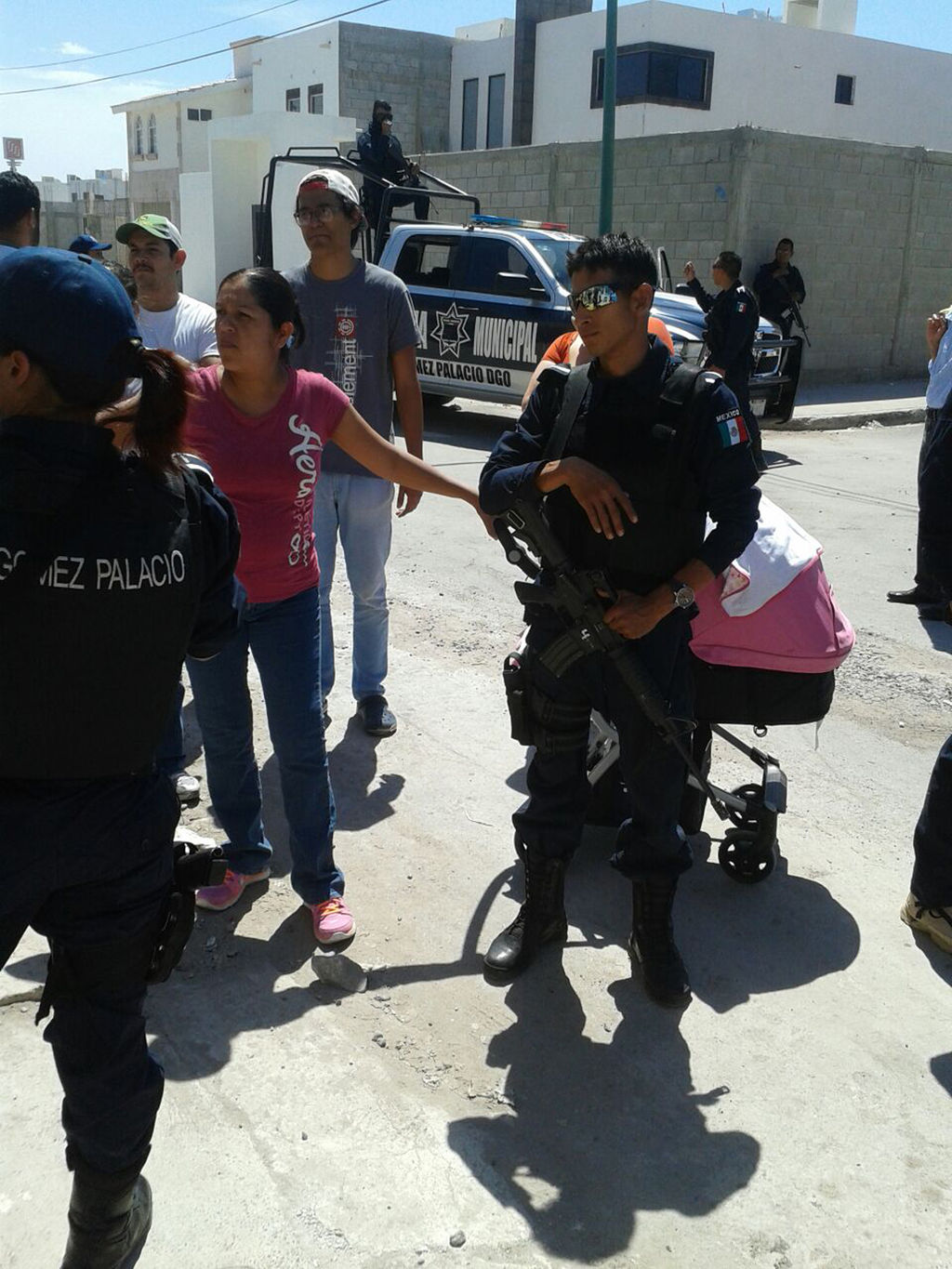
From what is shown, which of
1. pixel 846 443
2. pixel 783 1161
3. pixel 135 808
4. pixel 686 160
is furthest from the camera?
pixel 686 160

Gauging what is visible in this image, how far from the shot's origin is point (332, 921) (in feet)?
10.4

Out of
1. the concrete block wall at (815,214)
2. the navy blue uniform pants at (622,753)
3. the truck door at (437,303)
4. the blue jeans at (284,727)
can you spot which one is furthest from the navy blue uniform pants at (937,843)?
the concrete block wall at (815,214)

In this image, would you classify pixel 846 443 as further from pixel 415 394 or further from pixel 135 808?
pixel 135 808

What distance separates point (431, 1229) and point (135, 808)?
1.05 m

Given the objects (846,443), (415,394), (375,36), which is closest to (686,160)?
(846,443)

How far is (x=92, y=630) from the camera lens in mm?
1764

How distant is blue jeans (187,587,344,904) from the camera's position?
3.10 m

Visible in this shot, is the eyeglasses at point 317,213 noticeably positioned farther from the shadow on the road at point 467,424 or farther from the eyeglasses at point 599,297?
the shadow on the road at point 467,424

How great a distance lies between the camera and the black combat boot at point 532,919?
9.96ft

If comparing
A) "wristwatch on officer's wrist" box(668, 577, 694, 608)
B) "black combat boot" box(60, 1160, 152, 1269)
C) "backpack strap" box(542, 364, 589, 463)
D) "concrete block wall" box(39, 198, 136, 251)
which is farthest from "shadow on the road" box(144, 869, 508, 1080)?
"concrete block wall" box(39, 198, 136, 251)

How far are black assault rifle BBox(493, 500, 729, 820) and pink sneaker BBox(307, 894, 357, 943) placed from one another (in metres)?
0.94

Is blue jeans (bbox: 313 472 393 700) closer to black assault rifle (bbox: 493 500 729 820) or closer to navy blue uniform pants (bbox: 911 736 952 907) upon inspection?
black assault rifle (bbox: 493 500 729 820)

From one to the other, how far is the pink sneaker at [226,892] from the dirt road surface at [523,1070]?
4 centimetres

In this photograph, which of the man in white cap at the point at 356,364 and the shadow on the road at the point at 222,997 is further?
the man in white cap at the point at 356,364
